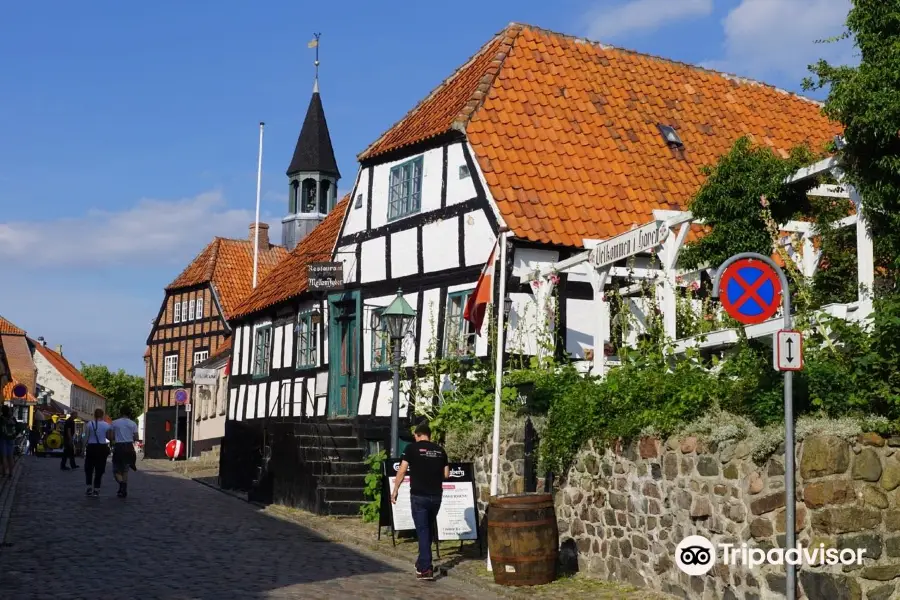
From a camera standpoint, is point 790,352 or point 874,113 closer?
point 790,352

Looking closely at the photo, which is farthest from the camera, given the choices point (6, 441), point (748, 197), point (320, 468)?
point (6, 441)

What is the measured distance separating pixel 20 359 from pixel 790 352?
84774 mm

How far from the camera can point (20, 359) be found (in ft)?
284

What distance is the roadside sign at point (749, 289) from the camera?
9.45 metres

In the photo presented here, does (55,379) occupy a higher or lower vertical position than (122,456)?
higher

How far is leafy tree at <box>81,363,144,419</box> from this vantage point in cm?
12194

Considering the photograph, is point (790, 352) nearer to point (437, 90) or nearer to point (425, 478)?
point (425, 478)

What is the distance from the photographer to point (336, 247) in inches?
945

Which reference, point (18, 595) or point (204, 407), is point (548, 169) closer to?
point (18, 595)

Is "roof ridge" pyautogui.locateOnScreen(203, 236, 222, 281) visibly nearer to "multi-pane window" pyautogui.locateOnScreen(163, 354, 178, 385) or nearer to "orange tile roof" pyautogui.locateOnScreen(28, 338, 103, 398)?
"multi-pane window" pyautogui.locateOnScreen(163, 354, 178, 385)

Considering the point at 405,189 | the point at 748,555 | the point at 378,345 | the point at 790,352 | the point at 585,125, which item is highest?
the point at 585,125

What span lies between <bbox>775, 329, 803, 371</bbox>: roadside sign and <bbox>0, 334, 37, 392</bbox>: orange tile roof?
267 feet

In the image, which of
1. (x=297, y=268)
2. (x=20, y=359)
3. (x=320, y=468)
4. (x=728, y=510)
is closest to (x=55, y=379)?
(x=20, y=359)

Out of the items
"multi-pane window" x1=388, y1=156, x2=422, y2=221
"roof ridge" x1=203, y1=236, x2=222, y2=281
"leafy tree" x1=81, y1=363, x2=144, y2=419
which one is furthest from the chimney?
"leafy tree" x1=81, y1=363, x2=144, y2=419
